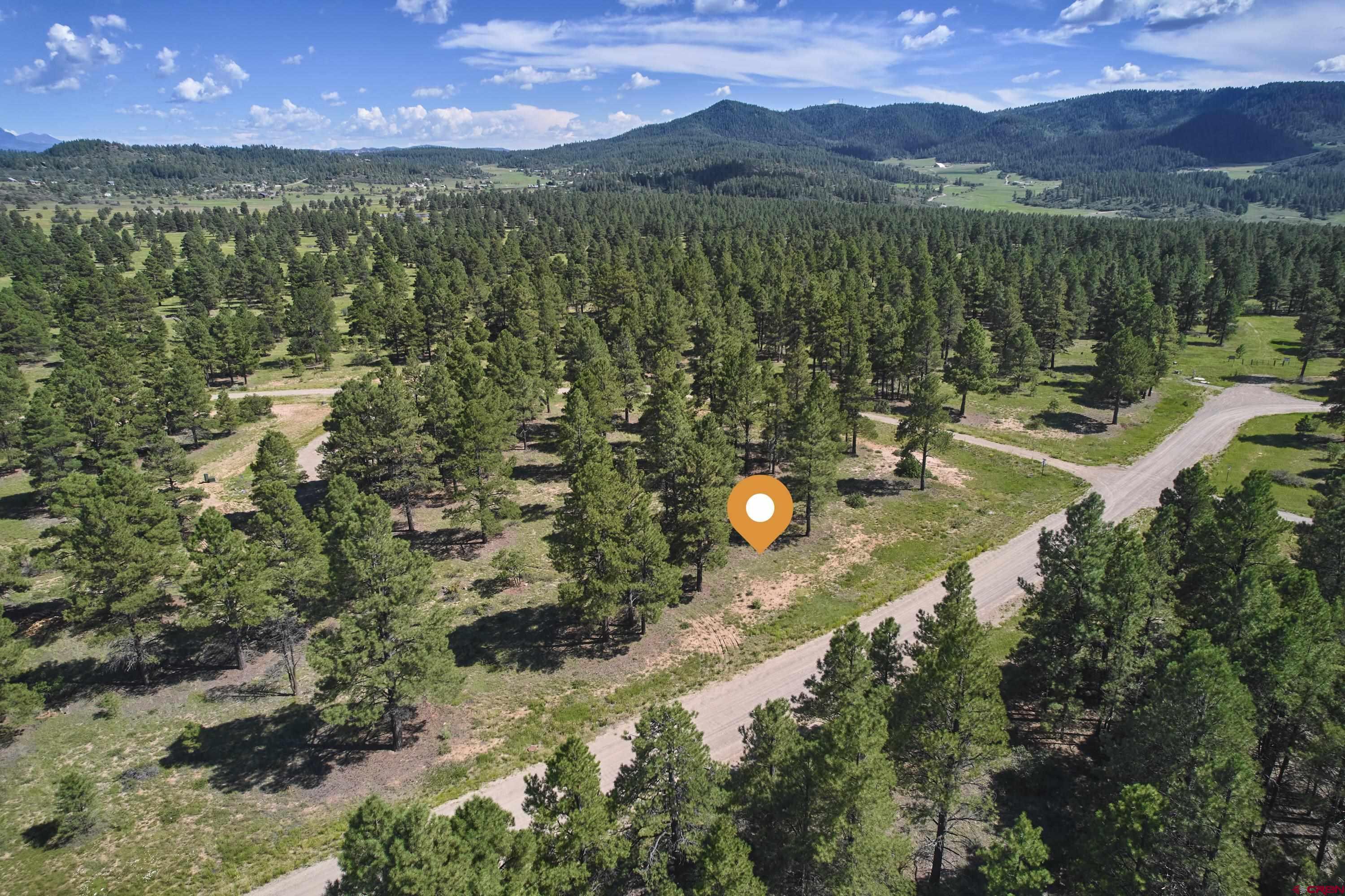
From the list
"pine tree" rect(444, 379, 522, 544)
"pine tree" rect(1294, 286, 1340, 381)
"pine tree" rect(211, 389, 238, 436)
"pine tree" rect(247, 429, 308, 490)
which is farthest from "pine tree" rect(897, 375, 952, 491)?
"pine tree" rect(211, 389, 238, 436)

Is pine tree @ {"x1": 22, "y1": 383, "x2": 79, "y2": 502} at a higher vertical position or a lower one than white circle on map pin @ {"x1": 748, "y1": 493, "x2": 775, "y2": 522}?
higher

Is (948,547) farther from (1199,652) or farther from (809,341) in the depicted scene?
(809,341)

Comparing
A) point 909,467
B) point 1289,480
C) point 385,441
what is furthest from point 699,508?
point 1289,480

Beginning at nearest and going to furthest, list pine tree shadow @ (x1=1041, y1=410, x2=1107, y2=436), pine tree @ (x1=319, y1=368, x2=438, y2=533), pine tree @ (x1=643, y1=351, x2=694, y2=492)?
pine tree @ (x1=643, y1=351, x2=694, y2=492) < pine tree @ (x1=319, y1=368, x2=438, y2=533) < pine tree shadow @ (x1=1041, y1=410, x2=1107, y2=436)

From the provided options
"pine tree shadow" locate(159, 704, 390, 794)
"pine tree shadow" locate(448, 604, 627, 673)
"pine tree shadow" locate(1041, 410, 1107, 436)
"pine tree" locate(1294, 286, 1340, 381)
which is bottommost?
"pine tree shadow" locate(159, 704, 390, 794)

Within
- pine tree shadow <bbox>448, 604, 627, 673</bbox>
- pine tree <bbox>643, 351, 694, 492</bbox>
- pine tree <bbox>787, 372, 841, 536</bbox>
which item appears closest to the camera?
pine tree shadow <bbox>448, 604, 627, 673</bbox>

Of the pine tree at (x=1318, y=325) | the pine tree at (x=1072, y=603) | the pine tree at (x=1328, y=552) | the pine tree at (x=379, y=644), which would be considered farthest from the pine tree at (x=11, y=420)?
the pine tree at (x=1318, y=325)

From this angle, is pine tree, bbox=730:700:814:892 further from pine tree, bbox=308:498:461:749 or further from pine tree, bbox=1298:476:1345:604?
pine tree, bbox=1298:476:1345:604
